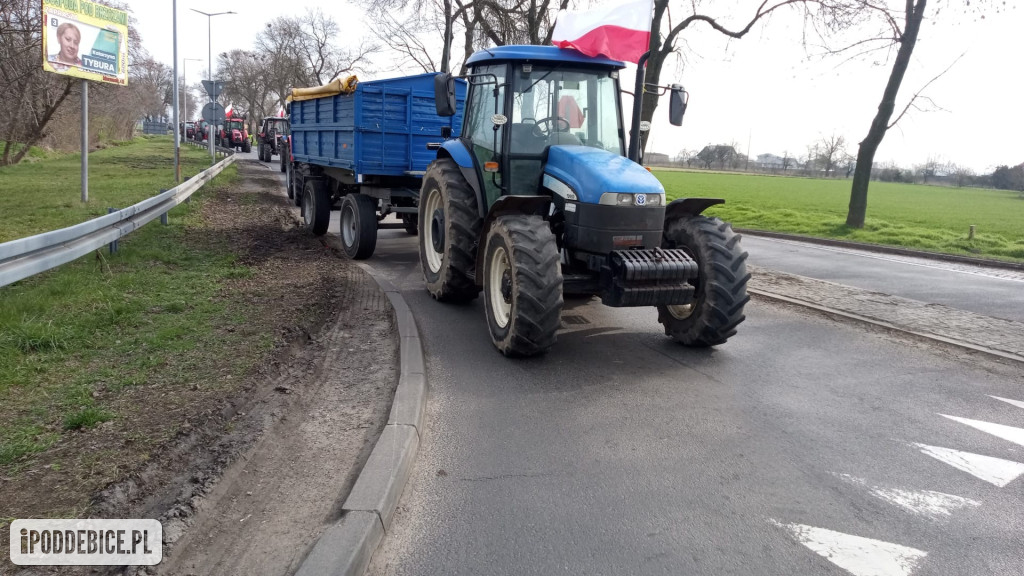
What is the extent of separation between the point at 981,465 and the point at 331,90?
9674mm

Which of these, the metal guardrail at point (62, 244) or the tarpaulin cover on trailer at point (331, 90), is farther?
the tarpaulin cover on trailer at point (331, 90)

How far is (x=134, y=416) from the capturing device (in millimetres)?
4250

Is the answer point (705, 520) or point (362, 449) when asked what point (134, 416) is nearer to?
point (362, 449)

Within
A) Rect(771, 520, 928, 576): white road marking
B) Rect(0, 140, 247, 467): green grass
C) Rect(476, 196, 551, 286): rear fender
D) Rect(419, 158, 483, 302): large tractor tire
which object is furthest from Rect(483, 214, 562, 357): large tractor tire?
Rect(771, 520, 928, 576): white road marking

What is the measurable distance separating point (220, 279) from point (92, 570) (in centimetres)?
587

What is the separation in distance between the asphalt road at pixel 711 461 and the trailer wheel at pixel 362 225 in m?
3.75

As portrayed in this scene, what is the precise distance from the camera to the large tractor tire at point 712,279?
623 centimetres

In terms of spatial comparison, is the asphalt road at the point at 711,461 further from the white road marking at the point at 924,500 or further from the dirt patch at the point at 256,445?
the dirt patch at the point at 256,445

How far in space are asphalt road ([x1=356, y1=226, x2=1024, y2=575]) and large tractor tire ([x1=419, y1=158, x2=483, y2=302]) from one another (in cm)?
72

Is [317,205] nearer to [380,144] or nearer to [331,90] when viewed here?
[331,90]

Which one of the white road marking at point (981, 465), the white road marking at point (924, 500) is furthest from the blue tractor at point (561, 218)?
the white road marking at point (924, 500)

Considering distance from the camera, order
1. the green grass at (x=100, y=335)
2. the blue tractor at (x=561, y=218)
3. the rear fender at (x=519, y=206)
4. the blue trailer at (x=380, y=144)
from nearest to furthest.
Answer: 1. the green grass at (x=100, y=335)
2. the blue tractor at (x=561, y=218)
3. the rear fender at (x=519, y=206)
4. the blue trailer at (x=380, y=144)

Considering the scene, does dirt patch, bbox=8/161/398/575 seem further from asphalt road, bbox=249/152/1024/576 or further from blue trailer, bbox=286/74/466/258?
blue trailer, bbox=286/74/466/258

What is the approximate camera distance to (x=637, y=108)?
22.5 feet
